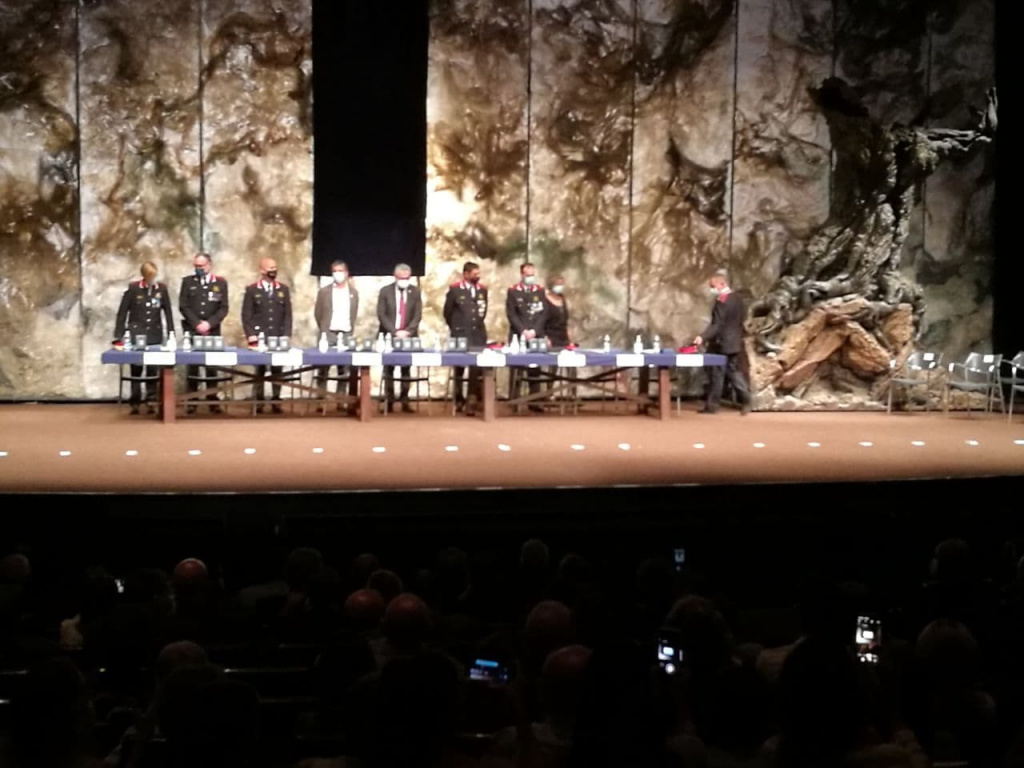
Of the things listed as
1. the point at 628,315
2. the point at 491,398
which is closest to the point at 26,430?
the point at 491,398

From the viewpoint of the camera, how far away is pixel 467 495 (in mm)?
6316

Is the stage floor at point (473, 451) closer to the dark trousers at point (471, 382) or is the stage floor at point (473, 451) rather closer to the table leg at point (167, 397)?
the table leg at point (167, 397)

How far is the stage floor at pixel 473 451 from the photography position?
6.95 meters

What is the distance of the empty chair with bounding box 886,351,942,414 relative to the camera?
38.5 feet

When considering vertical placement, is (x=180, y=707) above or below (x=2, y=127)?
below

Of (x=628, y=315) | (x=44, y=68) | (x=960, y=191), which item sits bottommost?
(x=628, y=315)

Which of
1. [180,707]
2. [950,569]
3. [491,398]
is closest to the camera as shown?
[180,707]

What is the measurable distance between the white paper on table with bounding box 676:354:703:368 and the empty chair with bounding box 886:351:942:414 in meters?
2.40

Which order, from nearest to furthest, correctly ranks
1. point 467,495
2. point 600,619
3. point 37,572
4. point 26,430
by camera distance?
point 600,619 < point 37,572 < point 467,495 < point 26,430

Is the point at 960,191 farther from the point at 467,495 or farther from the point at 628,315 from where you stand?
the point at 467,495

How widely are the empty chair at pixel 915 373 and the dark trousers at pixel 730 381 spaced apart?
5.08ft

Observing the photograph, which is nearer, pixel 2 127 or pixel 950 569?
pixel 950 569

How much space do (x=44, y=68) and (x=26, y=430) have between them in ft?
14.7

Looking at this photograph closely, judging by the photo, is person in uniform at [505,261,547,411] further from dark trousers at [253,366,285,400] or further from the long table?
dark trousers at [253,366,285,400]
